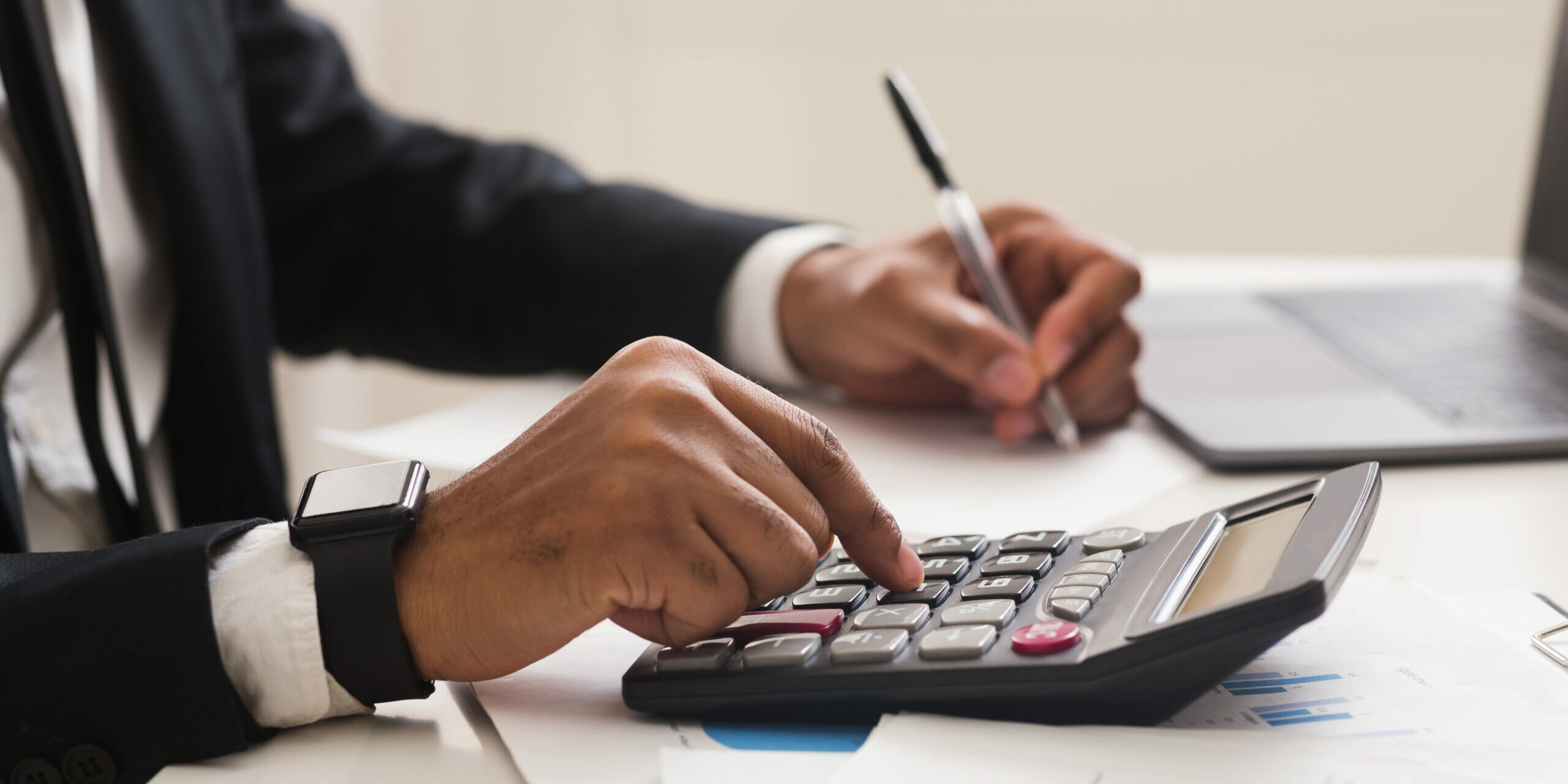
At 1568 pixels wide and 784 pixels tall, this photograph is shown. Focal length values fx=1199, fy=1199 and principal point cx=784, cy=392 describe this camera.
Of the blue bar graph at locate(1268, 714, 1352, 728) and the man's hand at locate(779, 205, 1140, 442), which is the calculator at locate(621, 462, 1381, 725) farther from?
the man's hand at locate(779, 205, 1140, 442)

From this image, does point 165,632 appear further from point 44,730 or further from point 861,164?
point 861,164

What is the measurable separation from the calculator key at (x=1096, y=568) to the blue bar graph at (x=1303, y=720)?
70 millimetres

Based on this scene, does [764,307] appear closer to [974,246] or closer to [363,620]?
[974,246]

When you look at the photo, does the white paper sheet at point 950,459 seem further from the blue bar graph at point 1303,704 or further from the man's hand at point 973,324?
the blue bar graph at point 1303,704

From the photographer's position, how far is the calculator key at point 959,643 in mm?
352

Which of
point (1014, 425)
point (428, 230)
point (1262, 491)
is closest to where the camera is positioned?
point (1262, 491)

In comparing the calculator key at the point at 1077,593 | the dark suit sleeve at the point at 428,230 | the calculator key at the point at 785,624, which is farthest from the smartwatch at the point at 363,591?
the dark suit sleeve at the point at 428,230

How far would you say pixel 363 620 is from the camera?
15.0 inches

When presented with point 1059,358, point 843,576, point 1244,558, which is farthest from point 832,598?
point 1059,358

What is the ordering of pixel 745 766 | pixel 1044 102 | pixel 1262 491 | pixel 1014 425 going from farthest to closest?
pixel 1044 102
pixel 1014 425
pixel 1262 491
pixel 745 766

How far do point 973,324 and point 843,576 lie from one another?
309mm

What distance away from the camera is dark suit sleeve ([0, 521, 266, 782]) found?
1.22 feet

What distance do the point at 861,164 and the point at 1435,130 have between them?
88cm

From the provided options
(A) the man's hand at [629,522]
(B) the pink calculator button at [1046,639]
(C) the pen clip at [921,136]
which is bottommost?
(B) the pink calculator button at [1046,639]
